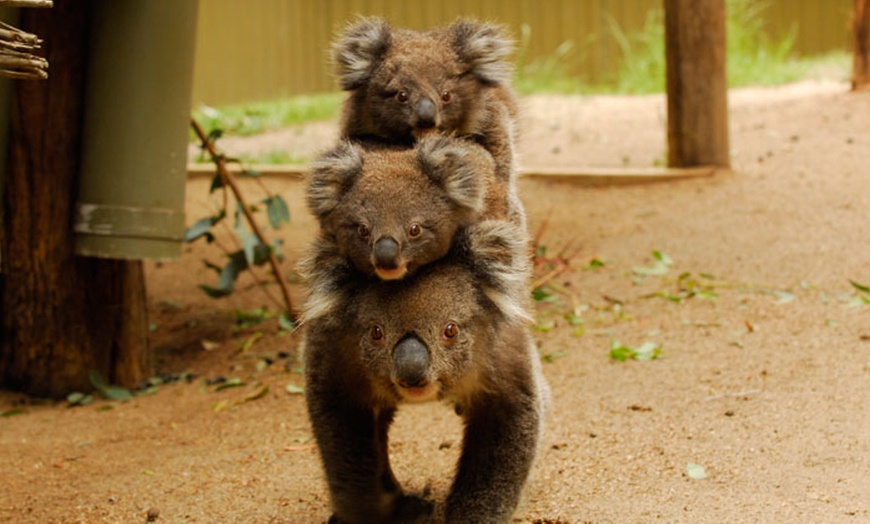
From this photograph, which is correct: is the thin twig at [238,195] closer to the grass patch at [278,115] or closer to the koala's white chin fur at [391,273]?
the koala's white chin fur at [391,273]

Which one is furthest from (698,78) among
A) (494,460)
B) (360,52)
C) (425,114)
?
(494,460)

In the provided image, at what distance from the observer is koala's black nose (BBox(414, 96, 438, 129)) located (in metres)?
4.20

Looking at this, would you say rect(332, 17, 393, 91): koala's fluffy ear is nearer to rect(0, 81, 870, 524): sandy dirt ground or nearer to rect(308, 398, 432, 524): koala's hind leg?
rect(0, 81, 870, 524): sandy dirt ground

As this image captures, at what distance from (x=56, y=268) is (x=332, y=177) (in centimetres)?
274

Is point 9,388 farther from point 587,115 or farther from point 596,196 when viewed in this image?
point 587,115

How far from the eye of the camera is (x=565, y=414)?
4.69 m

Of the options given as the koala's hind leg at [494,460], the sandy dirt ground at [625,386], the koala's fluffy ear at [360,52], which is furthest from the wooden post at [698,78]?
the koala's hind leg at [494,460]

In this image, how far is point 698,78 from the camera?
26.0 feet

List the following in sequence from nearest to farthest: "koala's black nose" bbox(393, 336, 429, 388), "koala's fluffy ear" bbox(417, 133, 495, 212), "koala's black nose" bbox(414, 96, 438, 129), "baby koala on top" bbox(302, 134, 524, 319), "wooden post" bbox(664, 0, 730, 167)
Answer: "koala's black nose" bbox(393, 336, 429, 388), "baby koala on top" bbox(302, 134, 524, 319), "koala's fluffy ear" bbox(417, 133, 495, 212), "koala's black nose" bbox(414, 96, 438, 129), "wooden post" bbox(664, 0, 730, 167)

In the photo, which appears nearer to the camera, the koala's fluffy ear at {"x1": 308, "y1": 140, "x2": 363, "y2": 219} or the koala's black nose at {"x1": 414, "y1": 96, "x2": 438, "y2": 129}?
A: the koala's fluffy ear at {"x1": 308, "y1": 140, "x2": 363, "y2": 219}

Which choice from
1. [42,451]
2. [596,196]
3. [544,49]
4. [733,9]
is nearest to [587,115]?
[596,196]

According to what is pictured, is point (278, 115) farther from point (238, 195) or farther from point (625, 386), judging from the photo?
point (625, 386)

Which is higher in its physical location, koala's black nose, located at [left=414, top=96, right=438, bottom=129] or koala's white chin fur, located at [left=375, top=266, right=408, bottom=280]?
koala's black nose, located at [left=414, top=96, right=438, bottom=129]

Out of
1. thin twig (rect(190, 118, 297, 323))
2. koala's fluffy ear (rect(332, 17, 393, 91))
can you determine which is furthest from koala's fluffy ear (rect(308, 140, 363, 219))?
thin twig (rect(190, 118, 297, 323))
